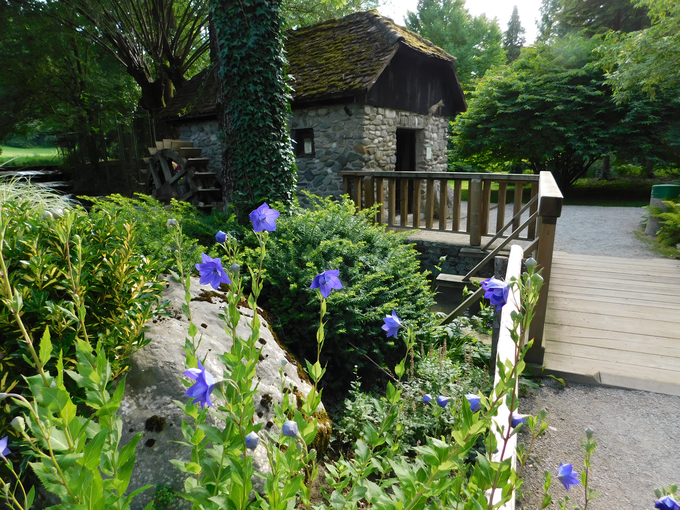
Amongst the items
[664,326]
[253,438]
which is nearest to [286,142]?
[664,326]

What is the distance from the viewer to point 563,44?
1569cm

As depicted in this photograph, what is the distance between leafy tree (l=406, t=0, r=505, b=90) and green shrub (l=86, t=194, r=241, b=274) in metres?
26.3

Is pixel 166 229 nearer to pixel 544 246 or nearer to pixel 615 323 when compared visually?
pixel 544 246

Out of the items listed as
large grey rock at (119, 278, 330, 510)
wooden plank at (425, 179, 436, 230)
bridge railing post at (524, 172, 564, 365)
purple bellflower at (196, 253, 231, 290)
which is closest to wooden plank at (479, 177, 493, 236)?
wooden plank at (425, 179, 436, 230)

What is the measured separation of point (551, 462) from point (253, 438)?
2078 millimetres

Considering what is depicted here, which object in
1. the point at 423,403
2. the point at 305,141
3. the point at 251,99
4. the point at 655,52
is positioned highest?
the point at 655,52

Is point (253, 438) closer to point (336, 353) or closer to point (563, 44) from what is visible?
point (336, 353)

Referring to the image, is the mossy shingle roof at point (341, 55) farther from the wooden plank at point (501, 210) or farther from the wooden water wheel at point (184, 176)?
the wooden plank at point (501, 210)

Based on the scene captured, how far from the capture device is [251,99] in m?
5.28

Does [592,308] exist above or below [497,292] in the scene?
below

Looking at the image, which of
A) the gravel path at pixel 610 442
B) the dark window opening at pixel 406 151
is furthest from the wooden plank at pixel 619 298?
the dark window opening at pixel 406 151

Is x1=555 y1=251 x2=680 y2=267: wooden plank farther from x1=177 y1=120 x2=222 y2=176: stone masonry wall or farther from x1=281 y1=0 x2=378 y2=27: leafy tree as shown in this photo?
x1=281 y1=0 x2=378 y2=27: leafy tree

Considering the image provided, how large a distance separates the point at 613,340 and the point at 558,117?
13322 mm

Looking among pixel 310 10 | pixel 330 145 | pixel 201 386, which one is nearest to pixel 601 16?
pixel 310 10
